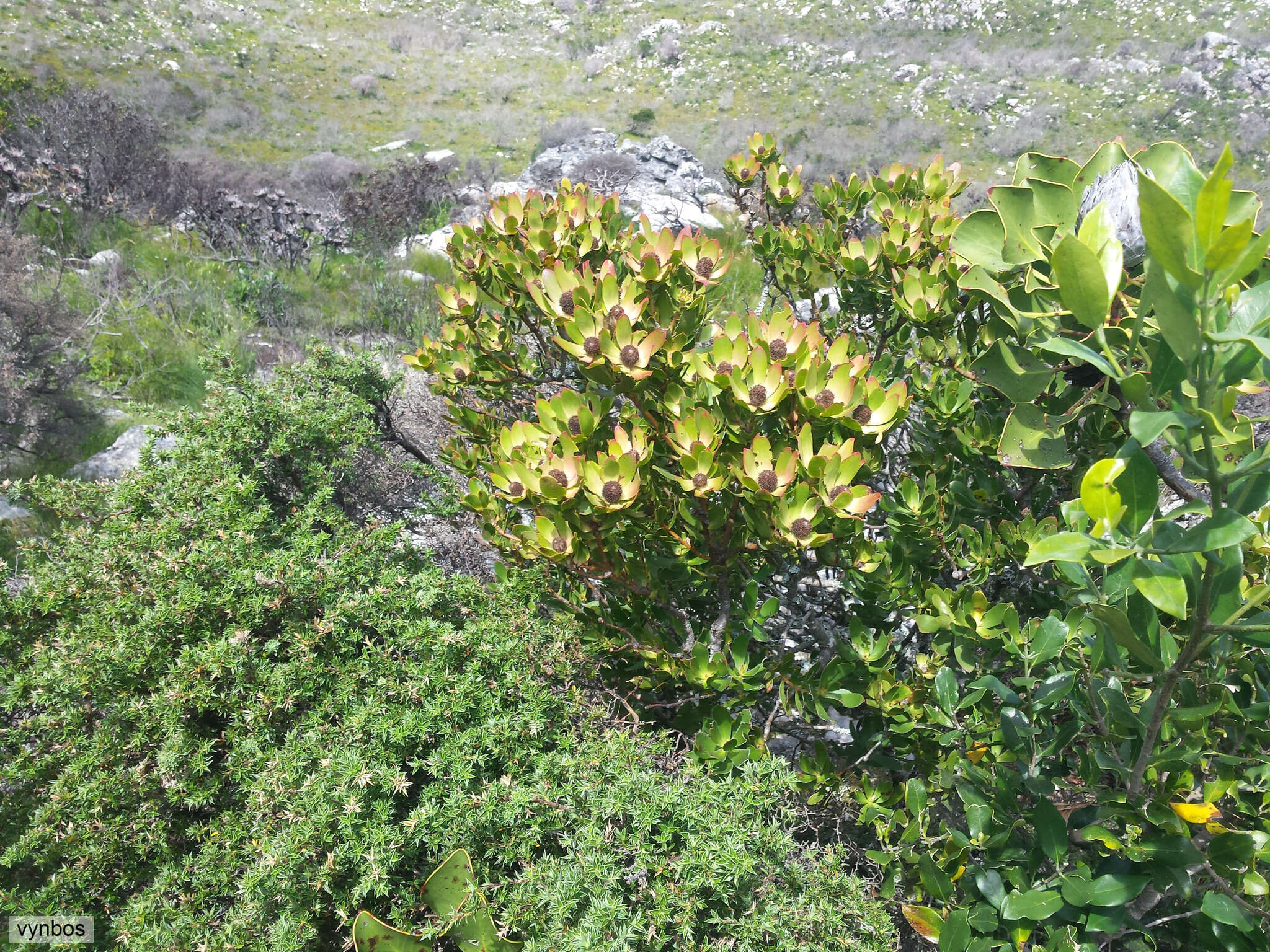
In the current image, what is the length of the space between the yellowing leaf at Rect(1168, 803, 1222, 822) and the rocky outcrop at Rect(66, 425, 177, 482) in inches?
173

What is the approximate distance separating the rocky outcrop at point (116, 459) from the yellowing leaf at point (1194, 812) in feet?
14.4

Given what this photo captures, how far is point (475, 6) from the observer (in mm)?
29578

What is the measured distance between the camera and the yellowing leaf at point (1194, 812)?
1063mm

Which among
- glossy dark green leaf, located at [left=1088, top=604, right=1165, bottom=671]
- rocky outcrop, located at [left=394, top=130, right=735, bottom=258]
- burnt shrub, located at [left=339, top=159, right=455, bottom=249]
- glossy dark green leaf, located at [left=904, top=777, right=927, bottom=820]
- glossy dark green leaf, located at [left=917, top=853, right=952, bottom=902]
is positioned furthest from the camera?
rocky outcrop, located at [left=394, top=130, right=735, bottom=258]

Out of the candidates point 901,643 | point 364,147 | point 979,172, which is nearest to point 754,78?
point 979,172

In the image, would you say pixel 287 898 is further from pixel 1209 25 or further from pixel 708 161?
pixel 1209 25

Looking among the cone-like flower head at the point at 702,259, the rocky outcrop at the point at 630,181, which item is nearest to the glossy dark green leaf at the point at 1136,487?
the cone-like flower head at the point at 702,259

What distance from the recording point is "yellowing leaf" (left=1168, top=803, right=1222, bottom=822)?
1063 millimetres

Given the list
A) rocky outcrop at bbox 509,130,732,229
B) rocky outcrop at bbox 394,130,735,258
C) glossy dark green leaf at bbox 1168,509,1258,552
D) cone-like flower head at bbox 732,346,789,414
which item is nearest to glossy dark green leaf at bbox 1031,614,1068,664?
glossy dark green leaf at bbox 1168,509,1258,552

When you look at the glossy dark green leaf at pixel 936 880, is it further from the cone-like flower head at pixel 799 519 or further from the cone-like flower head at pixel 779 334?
the cone-like flower head at pixel 779 334

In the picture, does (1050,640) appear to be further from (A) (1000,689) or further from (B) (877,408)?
(B) (877,408)

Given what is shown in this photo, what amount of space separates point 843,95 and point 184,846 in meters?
25.4

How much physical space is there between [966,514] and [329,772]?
1783mm

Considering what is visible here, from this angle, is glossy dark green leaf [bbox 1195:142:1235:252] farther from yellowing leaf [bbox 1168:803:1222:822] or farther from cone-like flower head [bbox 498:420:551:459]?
cone-like flower head [bbox 498:420:551:459]
